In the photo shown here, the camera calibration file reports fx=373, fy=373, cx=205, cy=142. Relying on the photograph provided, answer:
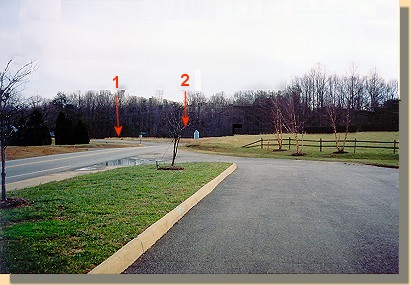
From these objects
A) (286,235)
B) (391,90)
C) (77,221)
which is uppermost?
(391,90)

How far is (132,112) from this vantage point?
462 centimetres

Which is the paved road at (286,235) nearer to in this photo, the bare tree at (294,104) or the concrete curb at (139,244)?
the concrete curb at (139,244)

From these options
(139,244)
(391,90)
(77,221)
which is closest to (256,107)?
(391,90)

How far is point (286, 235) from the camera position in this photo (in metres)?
4.33

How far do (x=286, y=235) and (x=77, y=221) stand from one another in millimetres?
2573

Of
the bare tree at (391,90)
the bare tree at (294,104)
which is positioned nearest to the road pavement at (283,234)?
the bare tree at (391,90)

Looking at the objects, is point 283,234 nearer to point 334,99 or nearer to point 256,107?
point 256,107

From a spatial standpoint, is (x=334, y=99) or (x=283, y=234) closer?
(x=283, y=234)

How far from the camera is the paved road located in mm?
3521

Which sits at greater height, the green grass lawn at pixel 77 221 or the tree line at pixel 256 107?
the tree line at pixel 256 107

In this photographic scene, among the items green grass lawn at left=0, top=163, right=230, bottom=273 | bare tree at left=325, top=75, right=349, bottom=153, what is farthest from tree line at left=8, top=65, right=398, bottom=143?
green grass lawn at left=0, top=163, right=230, bottom=273

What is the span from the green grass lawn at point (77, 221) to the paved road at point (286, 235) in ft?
1.49

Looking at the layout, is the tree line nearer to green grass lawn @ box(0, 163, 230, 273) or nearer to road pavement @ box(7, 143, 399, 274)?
road pavement @ box(7, 143, 399, 274)

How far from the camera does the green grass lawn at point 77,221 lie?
3.55m
